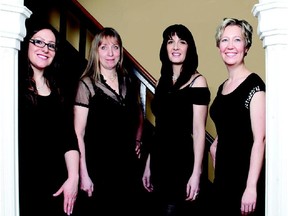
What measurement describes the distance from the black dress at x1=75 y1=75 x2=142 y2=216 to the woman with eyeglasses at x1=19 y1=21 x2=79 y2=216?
0.56ft

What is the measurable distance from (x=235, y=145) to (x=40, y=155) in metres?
0.99

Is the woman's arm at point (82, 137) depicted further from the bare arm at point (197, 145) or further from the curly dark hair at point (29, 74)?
the bare arm at point (197, 145)

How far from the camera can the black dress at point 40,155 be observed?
8.11 ft

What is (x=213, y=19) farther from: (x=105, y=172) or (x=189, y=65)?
(x=105, y=172)

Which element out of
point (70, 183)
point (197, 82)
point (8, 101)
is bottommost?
point (70, 183)

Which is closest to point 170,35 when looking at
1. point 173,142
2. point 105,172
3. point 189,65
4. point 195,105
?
point 189,65

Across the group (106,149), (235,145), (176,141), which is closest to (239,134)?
(235,145)

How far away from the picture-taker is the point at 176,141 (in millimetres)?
2791

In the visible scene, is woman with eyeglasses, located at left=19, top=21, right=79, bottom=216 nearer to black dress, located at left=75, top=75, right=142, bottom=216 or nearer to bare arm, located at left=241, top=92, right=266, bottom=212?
black dress, located at left=75, top=75, right=142, bottom=216

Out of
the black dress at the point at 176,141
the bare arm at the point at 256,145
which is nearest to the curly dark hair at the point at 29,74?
the black dress at the point at 176,141

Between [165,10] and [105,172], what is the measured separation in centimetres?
225

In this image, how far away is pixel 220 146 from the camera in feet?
8.16
